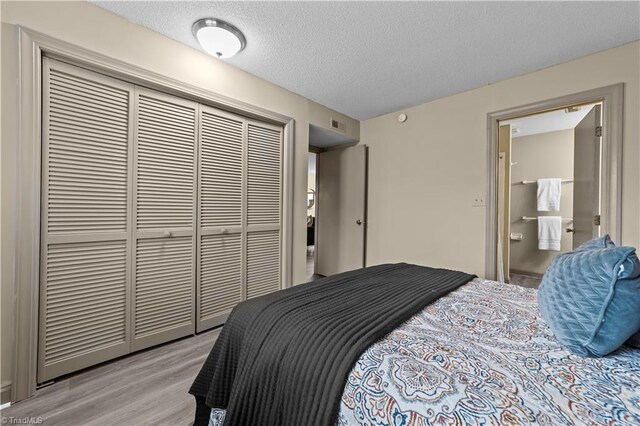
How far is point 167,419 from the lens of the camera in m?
1.36

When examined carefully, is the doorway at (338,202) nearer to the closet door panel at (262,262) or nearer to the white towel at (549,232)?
the closet door panel at (262,262)

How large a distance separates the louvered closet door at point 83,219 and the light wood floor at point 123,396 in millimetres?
122

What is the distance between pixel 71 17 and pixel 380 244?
3466 mm

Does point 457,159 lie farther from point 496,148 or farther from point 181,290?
point 181,290

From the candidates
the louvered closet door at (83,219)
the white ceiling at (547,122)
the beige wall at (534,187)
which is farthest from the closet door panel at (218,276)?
the beige wall at (534,187)

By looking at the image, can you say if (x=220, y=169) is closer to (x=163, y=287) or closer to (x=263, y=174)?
(x=263, y=174)

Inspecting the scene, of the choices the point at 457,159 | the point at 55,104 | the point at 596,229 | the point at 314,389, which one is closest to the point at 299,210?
the point at 457,159

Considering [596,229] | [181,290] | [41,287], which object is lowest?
[181,290]

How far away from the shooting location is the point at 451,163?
2.96 metres

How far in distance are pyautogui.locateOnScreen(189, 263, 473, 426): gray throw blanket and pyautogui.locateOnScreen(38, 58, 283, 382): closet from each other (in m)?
1.08

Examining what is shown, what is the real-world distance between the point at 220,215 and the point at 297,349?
178 centimetres

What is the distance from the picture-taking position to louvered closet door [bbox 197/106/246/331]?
7.55ft

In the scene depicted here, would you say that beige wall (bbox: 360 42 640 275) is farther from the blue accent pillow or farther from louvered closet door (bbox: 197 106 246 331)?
louvered closet door (bbox: 197 106 246 331)

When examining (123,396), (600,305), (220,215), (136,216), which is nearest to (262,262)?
(220,215)
